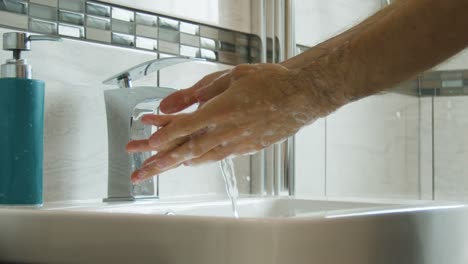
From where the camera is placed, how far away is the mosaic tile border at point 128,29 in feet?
2.92

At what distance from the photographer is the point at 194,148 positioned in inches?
28.8

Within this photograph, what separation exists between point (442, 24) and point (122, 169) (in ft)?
1.54

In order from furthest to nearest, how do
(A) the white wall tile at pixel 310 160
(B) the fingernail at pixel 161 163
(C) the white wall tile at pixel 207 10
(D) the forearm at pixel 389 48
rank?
(A) the white wall tile at pixel 310 160 → (C) the white wall tile at pixel 207 10 → (B) the fingernail at pixel 161 163 → (D) the forearm at pixel 389 48

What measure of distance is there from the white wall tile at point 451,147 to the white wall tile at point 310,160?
0.23 metres

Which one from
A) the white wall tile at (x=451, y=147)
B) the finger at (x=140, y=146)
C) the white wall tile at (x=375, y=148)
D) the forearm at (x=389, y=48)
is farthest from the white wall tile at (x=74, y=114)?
the white wall tile at (x=451, y=147)

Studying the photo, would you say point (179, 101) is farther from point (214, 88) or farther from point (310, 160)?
point (310, 160)

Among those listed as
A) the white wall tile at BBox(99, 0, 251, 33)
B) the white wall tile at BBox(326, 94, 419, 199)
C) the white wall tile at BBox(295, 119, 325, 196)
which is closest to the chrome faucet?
the white wall tile at BBox(99, 0, 251, 33)

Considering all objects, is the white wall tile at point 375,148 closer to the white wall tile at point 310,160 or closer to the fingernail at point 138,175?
the white wall tile at point 310,160

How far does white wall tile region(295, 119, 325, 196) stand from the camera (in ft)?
4.18

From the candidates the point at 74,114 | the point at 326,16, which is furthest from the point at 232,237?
the point at 326,16

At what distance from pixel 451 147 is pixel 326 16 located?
14.4 inches

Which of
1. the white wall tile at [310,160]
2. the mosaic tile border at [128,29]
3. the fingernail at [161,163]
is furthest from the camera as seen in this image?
the white wall tile at [310,160]

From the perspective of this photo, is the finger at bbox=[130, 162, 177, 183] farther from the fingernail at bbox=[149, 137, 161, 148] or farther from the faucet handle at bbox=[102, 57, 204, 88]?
the faucet handle at bbox=[102, 57, 204, 88]

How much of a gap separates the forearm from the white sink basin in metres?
0.13
